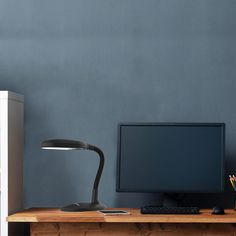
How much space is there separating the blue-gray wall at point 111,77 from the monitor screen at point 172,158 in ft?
0.66

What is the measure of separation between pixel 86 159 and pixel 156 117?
1.40 feet

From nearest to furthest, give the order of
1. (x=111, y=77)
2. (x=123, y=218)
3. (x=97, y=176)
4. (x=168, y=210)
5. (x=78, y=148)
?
(x=123, y=218) < (x=168, y=210) < (x=78, y=148) < (x=97, y=176) < (x=111, y=77)

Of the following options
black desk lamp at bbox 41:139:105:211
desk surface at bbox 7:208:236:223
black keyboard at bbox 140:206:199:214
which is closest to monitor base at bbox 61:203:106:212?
black desk lamp at bbox 41:139:105:211

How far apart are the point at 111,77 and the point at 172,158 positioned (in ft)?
1.84

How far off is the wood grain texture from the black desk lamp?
0.55 feet

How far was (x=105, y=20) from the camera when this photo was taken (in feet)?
10.5

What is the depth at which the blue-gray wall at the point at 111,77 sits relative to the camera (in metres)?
3.15

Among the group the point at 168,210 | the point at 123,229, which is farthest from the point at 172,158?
the point at 123,229

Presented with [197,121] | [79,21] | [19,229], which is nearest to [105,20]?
[79,21]

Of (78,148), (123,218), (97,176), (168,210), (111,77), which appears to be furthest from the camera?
(111,77)

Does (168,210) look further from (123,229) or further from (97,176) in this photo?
(97,176)

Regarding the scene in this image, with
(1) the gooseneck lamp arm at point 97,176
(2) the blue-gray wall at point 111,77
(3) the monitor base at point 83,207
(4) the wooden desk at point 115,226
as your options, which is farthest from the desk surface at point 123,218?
(2) the blue-gray wall at point 111,77

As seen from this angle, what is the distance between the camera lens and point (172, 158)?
294cm

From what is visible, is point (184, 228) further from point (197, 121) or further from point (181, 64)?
point (181, 64)
